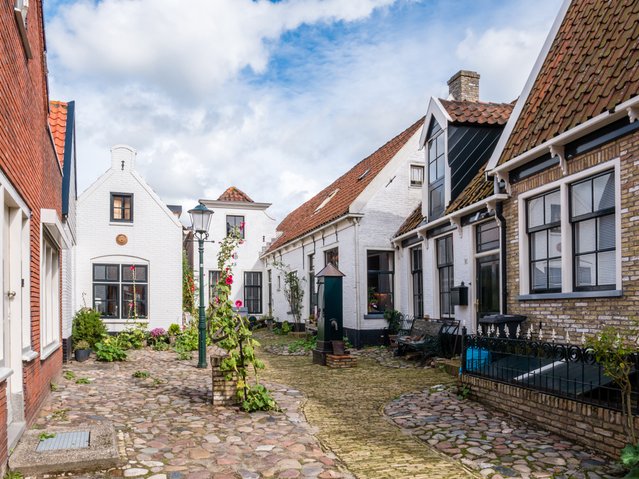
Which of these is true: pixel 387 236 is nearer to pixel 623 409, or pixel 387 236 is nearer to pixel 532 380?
pixel 532 380

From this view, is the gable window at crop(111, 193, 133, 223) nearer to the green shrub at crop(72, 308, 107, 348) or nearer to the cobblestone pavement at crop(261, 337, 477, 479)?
the green shrub at crop(72, 308, 107, 348)

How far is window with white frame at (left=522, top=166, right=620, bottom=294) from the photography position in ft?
26.0

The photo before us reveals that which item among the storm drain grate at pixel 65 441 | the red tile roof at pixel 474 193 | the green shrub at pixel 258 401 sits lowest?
the green shrub at pixel 258 401

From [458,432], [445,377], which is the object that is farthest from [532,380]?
[445,377]

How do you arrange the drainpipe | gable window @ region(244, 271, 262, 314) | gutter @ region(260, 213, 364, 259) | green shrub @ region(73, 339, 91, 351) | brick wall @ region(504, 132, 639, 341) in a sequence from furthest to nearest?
gable window @ region(244, 271, 262, 314) → gutter @ region(260, 213, 364, 259) → green shrub @ region(73, 339, 91, 351) → the drainpipe → brick wall @ region(504, 132, 639, 341)

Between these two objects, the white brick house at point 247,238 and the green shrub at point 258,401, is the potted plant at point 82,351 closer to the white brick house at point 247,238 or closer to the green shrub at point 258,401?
the green shrub at point 258,401

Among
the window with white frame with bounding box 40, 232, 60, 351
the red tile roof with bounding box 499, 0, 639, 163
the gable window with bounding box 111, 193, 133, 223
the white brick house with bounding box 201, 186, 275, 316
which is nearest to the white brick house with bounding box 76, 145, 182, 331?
the gable window with bounding box 111, 193, 133, 223

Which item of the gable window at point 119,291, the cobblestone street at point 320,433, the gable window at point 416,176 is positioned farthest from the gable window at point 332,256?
the cobblestone street at point 320,433

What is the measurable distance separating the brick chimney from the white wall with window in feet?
25.0

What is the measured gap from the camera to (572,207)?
28.5 feet

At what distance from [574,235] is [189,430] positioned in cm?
618

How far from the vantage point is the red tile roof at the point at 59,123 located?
11.4 metres

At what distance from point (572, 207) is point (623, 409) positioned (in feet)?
13.0

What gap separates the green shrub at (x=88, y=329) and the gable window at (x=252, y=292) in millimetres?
12747
